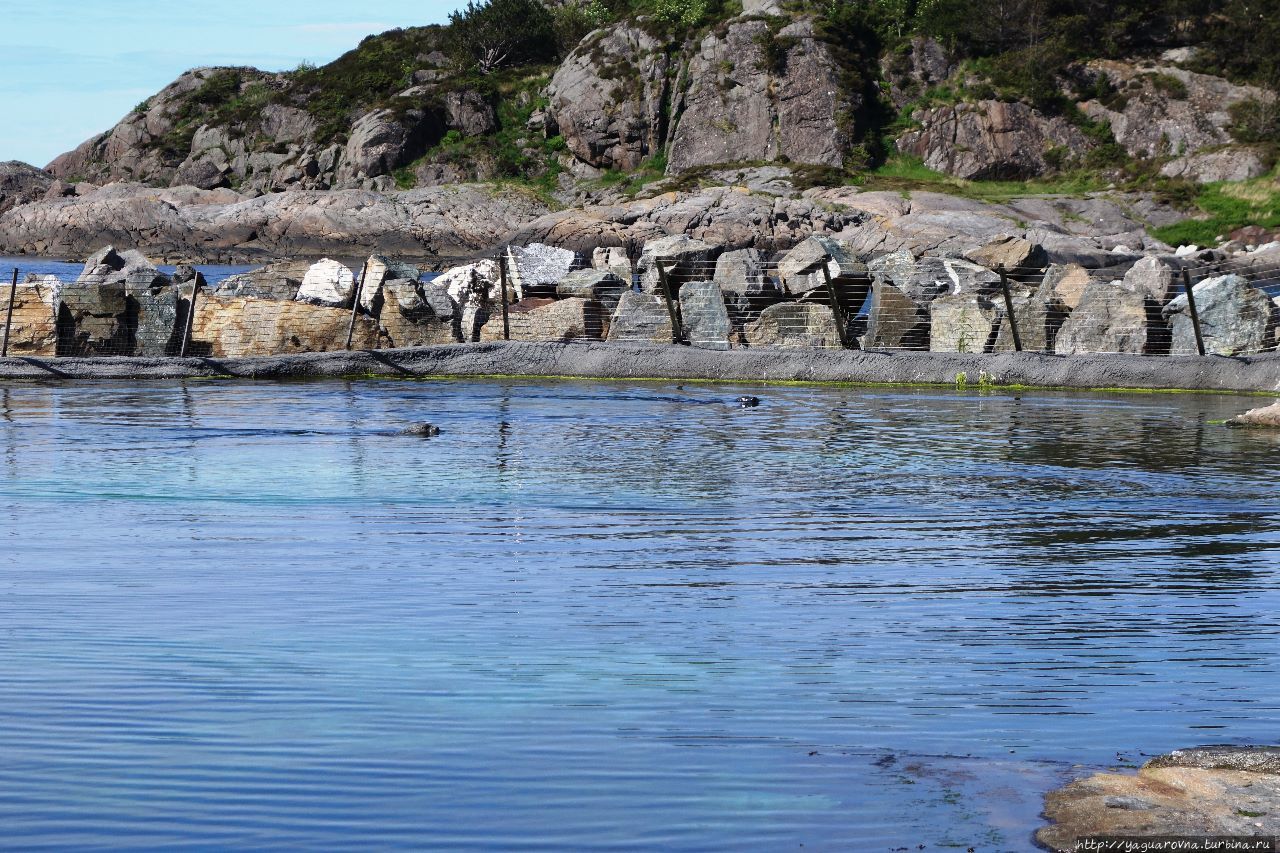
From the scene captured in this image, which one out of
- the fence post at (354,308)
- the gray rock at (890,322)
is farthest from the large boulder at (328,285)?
the gray rock at (890,322)

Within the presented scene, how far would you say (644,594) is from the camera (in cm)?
873

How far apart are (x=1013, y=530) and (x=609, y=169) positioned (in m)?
74.4

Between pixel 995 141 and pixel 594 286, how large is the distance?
164 ft

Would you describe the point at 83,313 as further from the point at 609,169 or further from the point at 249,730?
the point at 609,169

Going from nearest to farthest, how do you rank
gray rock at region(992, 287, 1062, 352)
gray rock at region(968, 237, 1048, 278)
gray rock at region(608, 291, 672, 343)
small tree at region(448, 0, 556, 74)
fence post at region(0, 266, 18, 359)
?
fence post at region(0, 266, 18, 359) → gray rock at region(992, 287, 1062, 352) → gray rock at region(608, 291, 672, 343) → gray rock at region(968, 237, 1048, 278) → small tree at region(448, 0, 556, 74)

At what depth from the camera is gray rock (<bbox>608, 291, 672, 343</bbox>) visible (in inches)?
968

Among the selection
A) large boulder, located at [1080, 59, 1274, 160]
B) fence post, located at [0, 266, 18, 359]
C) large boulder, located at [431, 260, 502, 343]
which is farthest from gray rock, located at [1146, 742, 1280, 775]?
large boulder, located at [1080, 59, 1274, 160]

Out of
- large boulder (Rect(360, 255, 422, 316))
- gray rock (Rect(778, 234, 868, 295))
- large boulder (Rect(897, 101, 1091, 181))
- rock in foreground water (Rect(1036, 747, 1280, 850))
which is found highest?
large boulder (Rect(897, 101, 1091, 181))

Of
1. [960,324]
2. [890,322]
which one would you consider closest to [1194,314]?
[960,324]

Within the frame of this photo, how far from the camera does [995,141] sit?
7206cm

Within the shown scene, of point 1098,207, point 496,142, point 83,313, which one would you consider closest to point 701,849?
point 83,313

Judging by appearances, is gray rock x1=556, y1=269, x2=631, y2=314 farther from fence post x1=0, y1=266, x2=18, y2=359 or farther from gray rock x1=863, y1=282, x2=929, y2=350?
fence post x1=0, y1=266, x2=18, y2=359

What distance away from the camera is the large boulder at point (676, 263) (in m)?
26.0

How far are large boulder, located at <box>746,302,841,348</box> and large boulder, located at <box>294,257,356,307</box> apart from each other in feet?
→ 23.3
